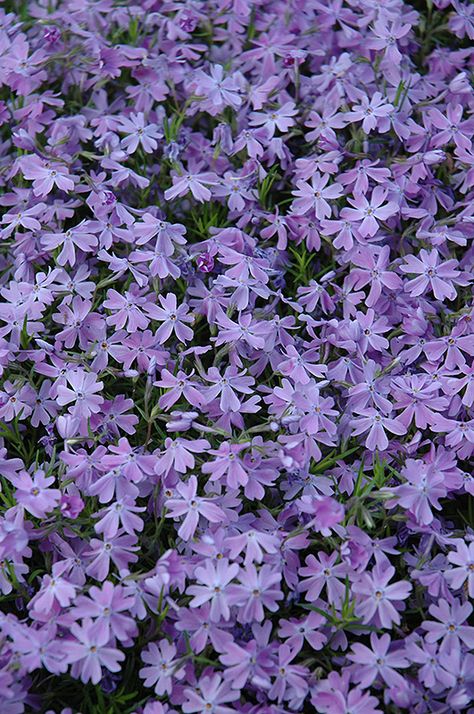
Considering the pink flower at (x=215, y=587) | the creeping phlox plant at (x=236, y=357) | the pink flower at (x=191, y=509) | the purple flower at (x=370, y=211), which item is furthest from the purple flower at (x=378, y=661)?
the purple flower at (x=370, y=211)

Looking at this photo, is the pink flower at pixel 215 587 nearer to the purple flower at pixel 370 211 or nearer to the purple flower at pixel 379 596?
the purple flower at pixel 379 596

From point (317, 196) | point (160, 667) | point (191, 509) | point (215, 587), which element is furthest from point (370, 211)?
point (160, 667)

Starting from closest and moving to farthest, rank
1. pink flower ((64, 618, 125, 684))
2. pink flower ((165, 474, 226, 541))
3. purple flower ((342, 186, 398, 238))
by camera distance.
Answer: pink flower ((64, 618, 125, 684))
pink flower ((165, 474, 226, 541))
purple flower ((342, 186, 398, 238))

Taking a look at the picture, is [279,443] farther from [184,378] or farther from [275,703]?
[275,703]

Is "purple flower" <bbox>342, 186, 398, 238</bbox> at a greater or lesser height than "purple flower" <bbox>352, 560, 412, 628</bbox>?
greater

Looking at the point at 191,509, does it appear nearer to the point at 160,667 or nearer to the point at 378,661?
the point at 160,667

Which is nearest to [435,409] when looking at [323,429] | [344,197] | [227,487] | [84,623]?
[323,429]

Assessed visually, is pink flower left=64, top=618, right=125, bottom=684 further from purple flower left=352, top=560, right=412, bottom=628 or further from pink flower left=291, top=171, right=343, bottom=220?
pink flower left=291, top=171, right=343, bottom=220

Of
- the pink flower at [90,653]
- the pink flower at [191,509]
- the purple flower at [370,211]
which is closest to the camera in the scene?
the pink flower at [90,653]

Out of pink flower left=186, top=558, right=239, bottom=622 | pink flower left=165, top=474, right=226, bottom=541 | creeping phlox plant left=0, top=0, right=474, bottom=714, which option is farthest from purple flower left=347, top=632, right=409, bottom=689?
pink flower left=165, top=474, right=226, bottom=541
